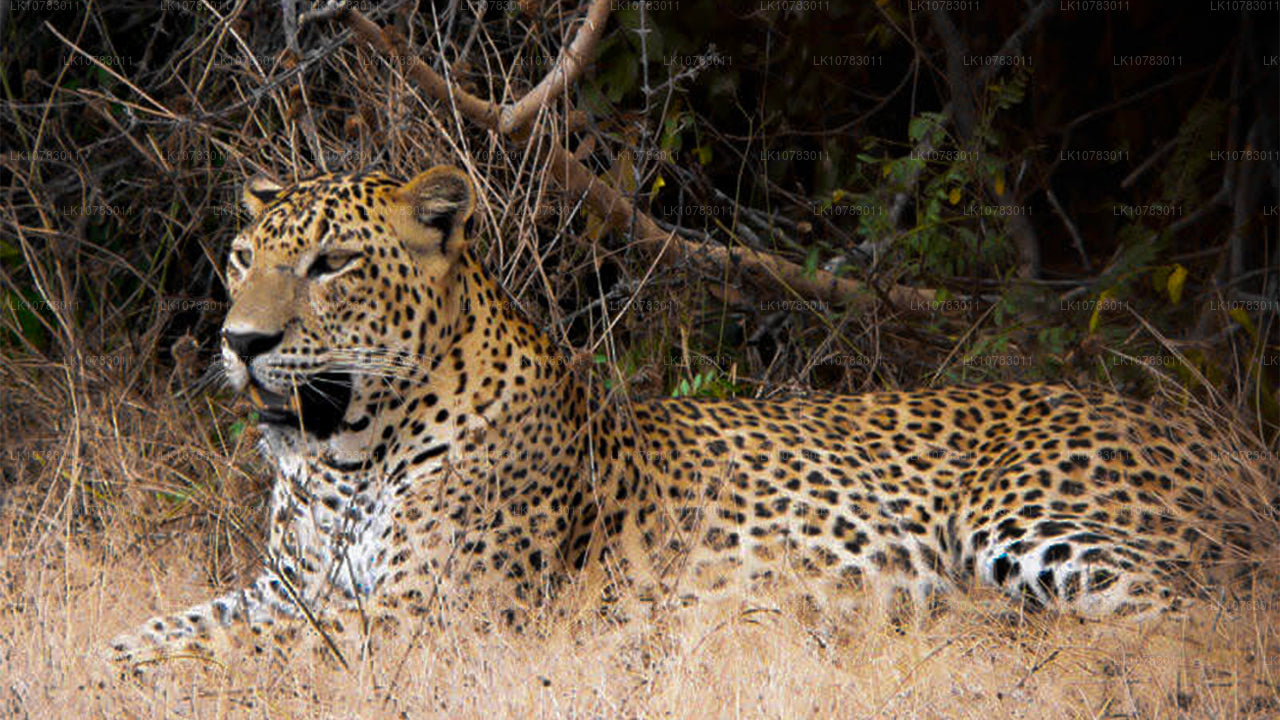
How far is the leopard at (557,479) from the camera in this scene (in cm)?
521

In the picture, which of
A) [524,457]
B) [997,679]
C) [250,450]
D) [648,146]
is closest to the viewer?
[997,679]

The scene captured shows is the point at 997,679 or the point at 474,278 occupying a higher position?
the point at 474,278

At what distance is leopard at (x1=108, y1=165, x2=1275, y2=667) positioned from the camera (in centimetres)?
521

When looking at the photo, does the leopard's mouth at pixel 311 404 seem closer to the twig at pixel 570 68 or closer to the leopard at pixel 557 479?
the leopard at pixel 557 479

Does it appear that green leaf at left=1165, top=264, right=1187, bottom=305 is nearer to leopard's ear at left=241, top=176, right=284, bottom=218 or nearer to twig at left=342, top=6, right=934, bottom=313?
twig at left=342, top=6, right=934, bottom=313

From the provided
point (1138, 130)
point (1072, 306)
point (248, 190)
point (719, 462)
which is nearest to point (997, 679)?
point (719, 462)

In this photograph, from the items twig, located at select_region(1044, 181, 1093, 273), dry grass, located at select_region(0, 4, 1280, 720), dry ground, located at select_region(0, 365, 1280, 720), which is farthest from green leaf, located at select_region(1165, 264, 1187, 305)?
dry ground, located at select_region(0, 365, 1280, 720)

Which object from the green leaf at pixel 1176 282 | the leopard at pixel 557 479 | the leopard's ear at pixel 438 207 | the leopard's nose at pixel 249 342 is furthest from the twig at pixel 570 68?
the green leaf at pixel 1176 282

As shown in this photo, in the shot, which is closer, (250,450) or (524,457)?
(524,457)

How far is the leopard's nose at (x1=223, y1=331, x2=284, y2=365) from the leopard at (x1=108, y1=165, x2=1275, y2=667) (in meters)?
0.01

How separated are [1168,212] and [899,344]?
53.0 inches

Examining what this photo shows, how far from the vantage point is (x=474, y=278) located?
5535 millimetres

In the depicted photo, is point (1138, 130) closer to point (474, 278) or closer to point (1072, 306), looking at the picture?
point (1072, 306)

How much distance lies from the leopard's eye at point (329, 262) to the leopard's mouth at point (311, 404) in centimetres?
31
